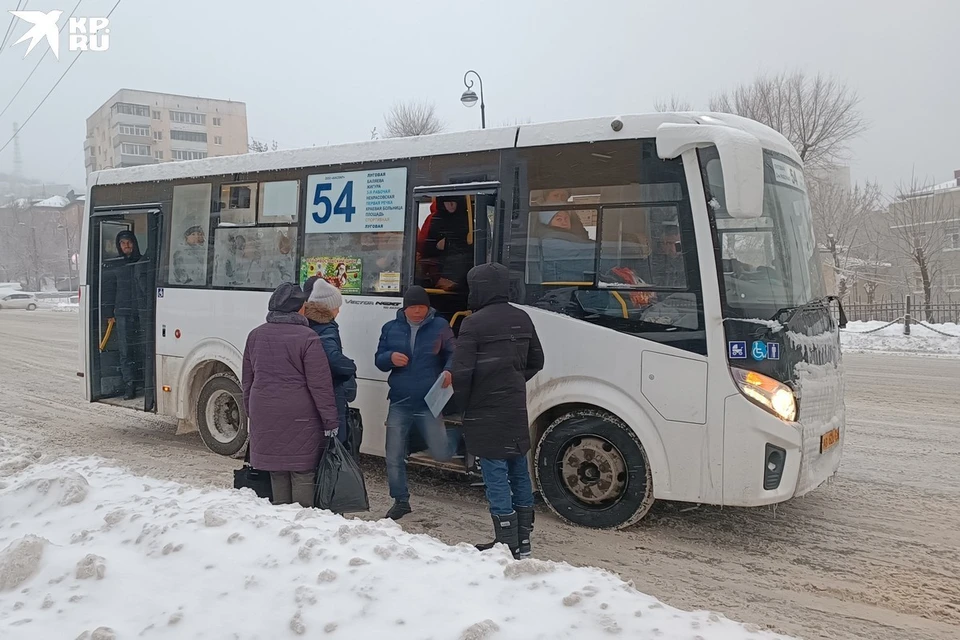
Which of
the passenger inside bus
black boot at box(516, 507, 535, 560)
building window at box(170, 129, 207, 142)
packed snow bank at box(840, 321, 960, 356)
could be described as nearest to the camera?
black boot at box(516, 507, 535, 560)

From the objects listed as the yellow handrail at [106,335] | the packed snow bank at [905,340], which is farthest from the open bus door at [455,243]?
the packed snow bank at [905,340]

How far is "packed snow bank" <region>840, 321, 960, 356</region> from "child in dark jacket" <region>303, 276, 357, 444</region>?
14632mm

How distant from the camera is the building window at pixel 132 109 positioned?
8456cm

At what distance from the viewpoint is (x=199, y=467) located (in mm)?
7582

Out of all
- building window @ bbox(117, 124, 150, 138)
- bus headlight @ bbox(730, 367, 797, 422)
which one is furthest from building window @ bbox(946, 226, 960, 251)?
building window @ bbox(117, 124, 150, 138)

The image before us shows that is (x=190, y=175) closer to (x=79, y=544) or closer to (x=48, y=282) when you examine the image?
(x=79, y=544)

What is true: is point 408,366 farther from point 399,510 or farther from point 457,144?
point 457,144

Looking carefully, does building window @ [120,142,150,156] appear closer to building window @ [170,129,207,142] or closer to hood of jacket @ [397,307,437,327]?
building window @ [170,129,207,142]

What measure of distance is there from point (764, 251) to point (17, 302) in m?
57.0

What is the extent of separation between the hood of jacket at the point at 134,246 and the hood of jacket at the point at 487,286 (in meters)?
5.78

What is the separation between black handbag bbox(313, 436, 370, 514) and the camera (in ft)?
16.7

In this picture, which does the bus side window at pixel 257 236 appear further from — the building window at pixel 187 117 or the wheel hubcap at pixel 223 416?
the building window at pixel 187 117

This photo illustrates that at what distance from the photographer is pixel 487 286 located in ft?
15.9

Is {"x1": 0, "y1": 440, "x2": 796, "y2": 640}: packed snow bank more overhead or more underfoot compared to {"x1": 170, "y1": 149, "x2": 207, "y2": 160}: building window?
more underfoot
